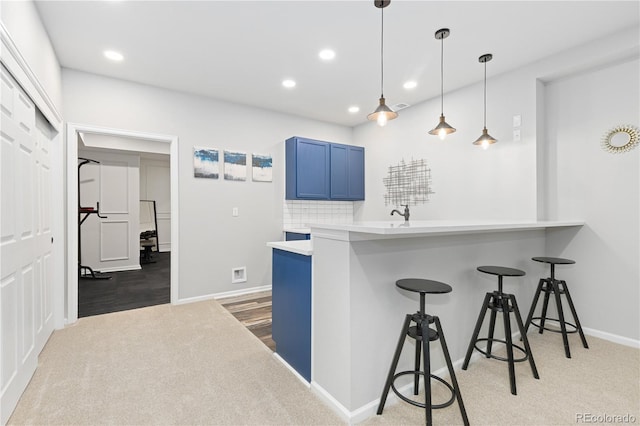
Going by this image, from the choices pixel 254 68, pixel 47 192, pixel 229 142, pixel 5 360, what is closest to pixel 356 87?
pixel 254 68

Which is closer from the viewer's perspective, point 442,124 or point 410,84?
point 442,124

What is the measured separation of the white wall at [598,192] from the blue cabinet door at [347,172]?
263 centimetres

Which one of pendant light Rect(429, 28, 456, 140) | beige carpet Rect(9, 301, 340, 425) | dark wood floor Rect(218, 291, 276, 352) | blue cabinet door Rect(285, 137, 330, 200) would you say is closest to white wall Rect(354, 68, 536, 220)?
pendant light Rect(429, 28, 456, 140)

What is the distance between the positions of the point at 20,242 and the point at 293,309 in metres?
1.86

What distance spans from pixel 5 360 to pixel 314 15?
3.01 metres

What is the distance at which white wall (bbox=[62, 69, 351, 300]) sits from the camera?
3.38 meters

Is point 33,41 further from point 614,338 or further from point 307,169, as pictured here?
point 614,338

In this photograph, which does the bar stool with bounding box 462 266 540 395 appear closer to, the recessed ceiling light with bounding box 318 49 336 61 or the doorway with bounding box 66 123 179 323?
the recessed ceiling light with bounding box 318 49 336 61

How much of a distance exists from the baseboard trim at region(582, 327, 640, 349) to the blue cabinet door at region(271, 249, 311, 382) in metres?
2.87

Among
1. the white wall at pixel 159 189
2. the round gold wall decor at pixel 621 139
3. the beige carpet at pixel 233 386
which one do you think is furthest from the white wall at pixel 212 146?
the white wall at pixel 159 189

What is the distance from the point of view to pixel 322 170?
471cm

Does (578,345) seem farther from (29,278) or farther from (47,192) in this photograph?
(47,192)

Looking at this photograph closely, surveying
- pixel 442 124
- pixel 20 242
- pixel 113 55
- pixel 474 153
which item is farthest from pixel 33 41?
pixel 474 153

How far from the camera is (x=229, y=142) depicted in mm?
4191
